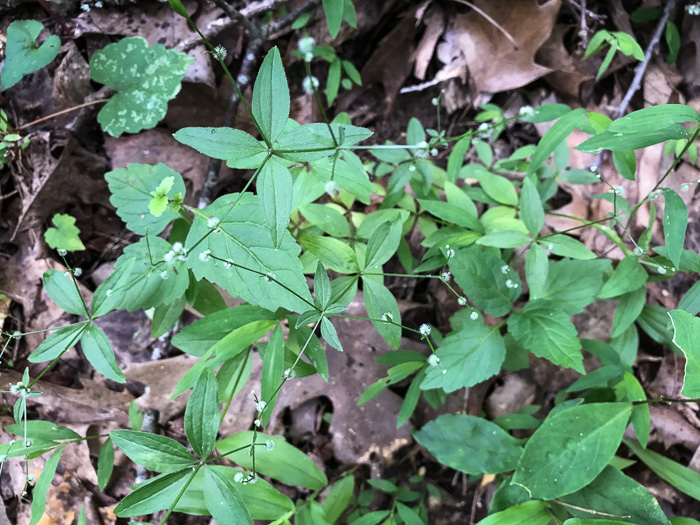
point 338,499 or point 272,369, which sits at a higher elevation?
point 272,369

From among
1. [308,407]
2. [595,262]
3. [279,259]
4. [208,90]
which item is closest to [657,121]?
[595,262]

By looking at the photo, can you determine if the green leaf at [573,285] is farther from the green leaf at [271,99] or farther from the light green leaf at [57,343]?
the light green leaf at [57,343]

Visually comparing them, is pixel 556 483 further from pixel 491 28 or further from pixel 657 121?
pixel 491 28

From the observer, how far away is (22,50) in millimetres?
2426

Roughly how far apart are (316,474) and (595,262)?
1659 millimetres

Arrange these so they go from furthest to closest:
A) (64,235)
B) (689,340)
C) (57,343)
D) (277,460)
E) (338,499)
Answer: (64,235)
(338,499)
(277,460)
(57,343)
(689,340)

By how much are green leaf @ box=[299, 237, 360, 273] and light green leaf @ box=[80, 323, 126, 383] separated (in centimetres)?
90

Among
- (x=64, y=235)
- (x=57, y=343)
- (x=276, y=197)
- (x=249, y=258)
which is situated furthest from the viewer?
(x=64, y=235)

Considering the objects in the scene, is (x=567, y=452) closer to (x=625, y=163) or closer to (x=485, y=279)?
(x=485, y=279)

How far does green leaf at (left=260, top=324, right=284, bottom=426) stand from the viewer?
1.77 m

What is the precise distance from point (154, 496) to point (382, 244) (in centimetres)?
126

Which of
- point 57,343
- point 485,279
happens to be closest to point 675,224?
point 485,279

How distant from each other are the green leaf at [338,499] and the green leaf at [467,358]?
0.80 metres

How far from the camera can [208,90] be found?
2848mm
